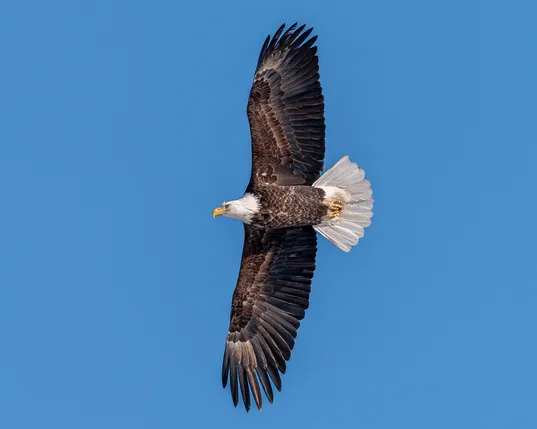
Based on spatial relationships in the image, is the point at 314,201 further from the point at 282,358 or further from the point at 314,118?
the point at 282,358

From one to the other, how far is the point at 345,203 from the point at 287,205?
0.89m

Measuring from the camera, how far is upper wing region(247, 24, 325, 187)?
13.3 metres

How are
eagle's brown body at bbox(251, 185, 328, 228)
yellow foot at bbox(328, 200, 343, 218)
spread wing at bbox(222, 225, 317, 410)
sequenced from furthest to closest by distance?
1. yellow foot at bbox(328, 200, 343, 218)
2. spread wing at bbox(222, 225, 317, 410)
3. eagle's brown body at bbox(251, 185, 328, 228)

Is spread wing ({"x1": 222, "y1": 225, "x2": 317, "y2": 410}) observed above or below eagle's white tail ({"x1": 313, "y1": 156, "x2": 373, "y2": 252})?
below

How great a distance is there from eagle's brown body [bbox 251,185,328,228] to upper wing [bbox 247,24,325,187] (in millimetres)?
132

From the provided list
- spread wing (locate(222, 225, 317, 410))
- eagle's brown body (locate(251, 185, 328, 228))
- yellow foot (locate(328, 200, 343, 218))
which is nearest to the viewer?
eagle's brown body (locate(251, 185, 328, 228))

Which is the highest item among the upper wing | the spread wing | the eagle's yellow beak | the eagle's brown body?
the upper wing

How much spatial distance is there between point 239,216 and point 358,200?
1.65 m

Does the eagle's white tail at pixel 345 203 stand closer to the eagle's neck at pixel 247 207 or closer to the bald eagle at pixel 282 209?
the bald eagle at pixel 282 209

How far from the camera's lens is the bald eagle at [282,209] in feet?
43.8

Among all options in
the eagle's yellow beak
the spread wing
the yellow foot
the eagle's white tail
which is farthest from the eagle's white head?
the yellow foot

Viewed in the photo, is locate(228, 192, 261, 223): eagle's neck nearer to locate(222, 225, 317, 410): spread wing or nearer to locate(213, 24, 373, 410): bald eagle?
locate(213, 24, 373, 410): bald eagle

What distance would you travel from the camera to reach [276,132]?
44.0ft

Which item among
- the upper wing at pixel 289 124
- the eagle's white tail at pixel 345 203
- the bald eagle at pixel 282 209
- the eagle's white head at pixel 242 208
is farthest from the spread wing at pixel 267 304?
the upper wing at pixel 289 124
